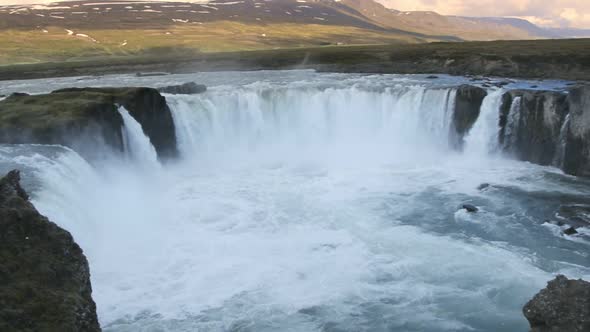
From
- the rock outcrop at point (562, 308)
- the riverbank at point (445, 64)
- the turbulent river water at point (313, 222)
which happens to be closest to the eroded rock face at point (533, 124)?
the turbulent river water at point (313, 222)

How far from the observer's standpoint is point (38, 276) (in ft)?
25.9

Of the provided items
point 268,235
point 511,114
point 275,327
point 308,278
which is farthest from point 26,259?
point 511,114

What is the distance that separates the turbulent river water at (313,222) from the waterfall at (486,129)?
0.25 feet

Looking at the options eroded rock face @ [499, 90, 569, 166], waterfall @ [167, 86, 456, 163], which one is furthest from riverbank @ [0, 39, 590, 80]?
waterfall @ [167, 86, 456, 163]

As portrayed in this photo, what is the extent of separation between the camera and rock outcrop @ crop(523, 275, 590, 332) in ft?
25.6

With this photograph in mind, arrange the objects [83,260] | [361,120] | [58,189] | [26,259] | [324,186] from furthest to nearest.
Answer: [361,120]
[324,186]
[58,189]
[83,260]
[26,259]

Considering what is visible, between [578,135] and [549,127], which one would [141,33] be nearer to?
[549,127]

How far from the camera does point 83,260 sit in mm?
9133

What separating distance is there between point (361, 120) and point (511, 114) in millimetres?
9327

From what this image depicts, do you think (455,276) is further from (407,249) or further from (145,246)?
(145,246)

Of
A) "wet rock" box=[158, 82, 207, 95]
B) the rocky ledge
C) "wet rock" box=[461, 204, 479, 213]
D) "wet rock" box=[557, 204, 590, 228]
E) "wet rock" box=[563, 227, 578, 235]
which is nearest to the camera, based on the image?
"wet rock" box=[563, 227, 578, 235]

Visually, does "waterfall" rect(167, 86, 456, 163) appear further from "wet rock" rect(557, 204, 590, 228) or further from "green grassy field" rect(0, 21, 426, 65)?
"green grassy field" rect(0, 21, 426, 65)

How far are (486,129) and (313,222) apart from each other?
14.5 meters

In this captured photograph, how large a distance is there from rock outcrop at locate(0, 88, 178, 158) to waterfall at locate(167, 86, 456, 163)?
1.70 metres
